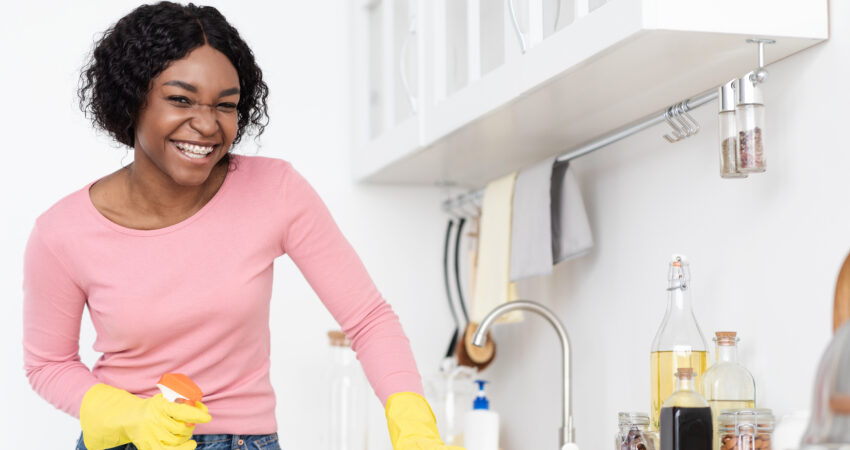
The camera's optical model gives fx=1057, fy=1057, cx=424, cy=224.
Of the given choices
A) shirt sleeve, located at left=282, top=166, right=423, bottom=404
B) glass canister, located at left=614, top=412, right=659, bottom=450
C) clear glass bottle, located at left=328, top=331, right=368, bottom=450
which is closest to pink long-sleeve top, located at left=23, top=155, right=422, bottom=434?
shirt sleeve, located at left=282, top=166, right=423, bottom=404

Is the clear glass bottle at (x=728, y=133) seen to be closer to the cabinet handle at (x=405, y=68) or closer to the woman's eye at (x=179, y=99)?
the woman's eye at (x=179, y=99)

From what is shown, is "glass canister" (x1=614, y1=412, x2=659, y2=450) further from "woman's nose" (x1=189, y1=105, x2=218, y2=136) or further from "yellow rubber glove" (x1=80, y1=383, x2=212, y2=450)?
"woman's nose" (x1=189, y1=105, x2=218, y2=136)

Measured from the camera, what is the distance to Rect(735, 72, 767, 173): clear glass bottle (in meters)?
1.26

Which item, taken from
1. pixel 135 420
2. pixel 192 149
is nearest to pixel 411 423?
pixel 135 420

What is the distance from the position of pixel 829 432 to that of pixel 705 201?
2.83 feet

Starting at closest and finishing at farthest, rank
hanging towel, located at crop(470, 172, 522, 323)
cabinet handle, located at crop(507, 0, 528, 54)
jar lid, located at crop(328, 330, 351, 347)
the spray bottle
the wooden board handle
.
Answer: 1. the wooden board handle
2. the spray bottle
3. cabinet handle, located at crop(507, 0, 528, 54)
4. hanging towel, located at crop(470, 172, 522, 323)
5. jar lid, located at crop(328, 330, 351, 347)

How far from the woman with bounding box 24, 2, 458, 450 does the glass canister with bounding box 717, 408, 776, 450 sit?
1.31ft

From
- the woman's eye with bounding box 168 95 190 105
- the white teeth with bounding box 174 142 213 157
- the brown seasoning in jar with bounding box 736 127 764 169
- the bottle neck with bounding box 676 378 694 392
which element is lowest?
the bottle neck with bounding box 676 378 694 392

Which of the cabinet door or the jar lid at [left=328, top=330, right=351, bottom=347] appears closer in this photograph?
the cabinet door

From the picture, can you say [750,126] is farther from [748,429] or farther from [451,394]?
[451,394]

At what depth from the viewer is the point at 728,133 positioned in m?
1.30

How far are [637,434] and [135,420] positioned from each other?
0.66 metres

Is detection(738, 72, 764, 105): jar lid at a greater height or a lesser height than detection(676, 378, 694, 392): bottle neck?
greater

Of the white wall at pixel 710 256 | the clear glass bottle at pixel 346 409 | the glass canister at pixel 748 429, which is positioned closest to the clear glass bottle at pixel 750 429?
the glass canister at pixel 748 429
